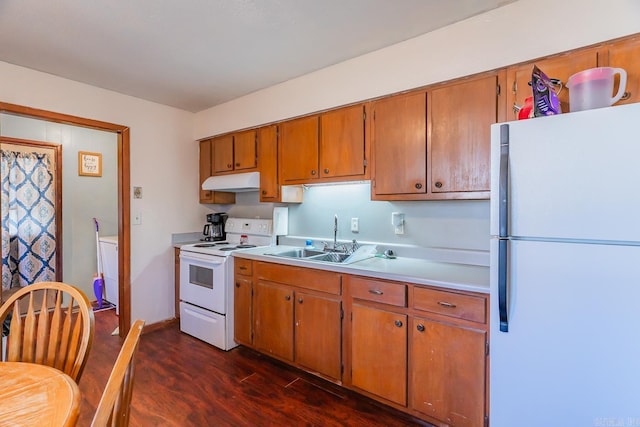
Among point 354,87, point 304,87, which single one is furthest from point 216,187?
point 354,87

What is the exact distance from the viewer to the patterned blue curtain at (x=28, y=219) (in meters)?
3.64

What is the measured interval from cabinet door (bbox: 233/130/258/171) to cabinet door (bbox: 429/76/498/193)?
171 cm

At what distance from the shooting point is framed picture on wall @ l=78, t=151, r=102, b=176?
13.0 ft

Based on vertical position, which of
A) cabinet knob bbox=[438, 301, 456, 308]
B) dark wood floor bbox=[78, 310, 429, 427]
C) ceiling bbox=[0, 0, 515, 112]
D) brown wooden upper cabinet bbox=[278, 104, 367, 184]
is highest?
ceiling bbox=[0, 0, 515, 112]

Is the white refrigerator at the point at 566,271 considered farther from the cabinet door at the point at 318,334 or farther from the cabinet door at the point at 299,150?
the cabinet door at the point at 299,150

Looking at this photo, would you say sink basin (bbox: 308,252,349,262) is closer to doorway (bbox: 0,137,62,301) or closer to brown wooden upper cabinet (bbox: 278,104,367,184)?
brown wooden upper cabinet (bbox: 278,104,367,184)

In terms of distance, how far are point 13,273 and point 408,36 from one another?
4.91 meters

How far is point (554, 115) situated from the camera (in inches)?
50.7

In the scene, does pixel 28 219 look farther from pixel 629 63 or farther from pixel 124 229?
pixel 629 63

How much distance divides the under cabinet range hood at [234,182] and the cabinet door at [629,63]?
8.28 feet

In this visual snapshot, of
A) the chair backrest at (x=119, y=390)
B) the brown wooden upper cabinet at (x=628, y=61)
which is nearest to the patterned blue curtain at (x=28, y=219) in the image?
the chair backrest at (x=119, y=390)

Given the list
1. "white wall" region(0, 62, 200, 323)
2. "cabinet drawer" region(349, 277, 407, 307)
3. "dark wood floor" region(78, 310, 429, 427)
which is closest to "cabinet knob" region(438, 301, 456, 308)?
"cabinet drawer" region(349, 277, 407, 307)

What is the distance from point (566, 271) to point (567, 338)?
267 mm

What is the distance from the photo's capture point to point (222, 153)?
134 inches
